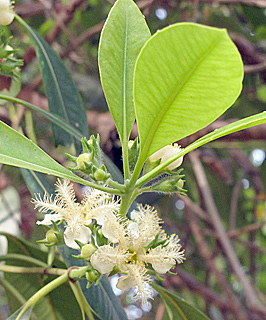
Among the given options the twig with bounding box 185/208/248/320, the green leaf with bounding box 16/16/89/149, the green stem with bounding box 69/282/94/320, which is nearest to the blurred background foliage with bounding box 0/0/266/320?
the twig with bounding box 185/208/248/320

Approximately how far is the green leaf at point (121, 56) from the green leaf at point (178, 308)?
17.0 inches

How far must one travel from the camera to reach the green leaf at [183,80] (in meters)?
0.46

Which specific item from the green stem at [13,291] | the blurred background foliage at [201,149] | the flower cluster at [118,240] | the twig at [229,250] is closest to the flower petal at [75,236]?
the flower cluster at [118,240]

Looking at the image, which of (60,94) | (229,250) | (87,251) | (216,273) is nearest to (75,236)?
(87,251)

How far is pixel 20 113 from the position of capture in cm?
124

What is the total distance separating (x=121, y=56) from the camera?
667 mm

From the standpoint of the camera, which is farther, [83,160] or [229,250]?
[229,250]

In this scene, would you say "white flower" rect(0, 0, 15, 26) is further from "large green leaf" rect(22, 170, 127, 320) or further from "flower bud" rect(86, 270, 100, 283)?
"flower bud" rect(86, 270, 100, 283)

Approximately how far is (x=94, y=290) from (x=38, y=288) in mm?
246

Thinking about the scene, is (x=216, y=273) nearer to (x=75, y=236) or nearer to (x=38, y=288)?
(x=38, y=288)

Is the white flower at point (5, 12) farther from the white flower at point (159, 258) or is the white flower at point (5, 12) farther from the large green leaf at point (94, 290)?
the white flower at point (159, 258)

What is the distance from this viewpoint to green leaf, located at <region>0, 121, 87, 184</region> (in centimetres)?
56

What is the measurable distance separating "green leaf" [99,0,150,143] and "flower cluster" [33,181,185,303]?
13 centimetres

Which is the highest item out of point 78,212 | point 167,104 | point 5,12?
point 5,12
